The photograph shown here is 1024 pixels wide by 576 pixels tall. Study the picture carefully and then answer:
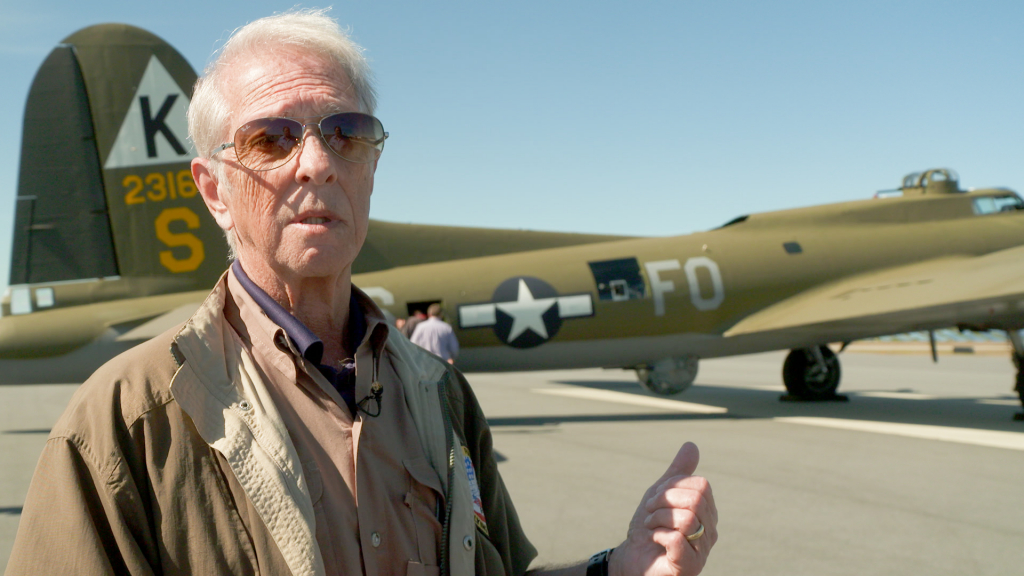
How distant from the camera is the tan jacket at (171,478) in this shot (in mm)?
1233

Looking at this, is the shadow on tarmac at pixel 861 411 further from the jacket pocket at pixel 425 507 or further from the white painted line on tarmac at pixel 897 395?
the jacket pocket at pixel 425 507

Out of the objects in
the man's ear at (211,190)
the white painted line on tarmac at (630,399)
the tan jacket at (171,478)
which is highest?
the man's ear at (211,190)

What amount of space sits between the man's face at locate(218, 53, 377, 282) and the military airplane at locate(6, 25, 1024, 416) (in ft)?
29.7

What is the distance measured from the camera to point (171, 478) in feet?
4.23

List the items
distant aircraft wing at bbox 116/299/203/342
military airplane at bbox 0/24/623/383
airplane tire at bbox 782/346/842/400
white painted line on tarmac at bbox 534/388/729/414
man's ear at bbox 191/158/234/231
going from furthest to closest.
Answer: airplane tire at bbox 782/346/842/400 → white painted line on tarmac at bbox 534/388/729/414 → military airplane at bbox 0/24/623/383 → distant aircraft wing at bbox 116/299/203/342 → man's ear at bbox 191/158/234/231

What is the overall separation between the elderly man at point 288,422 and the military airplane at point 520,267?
29.8ft

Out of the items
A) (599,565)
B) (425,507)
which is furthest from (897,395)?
(425,507)

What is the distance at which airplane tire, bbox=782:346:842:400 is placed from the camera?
14102 millimetres

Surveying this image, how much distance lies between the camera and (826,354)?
47.4 ft

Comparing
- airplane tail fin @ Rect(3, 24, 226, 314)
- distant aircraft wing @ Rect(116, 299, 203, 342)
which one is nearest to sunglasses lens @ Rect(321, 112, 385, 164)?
distant aircraft wing @ Rect(116, 299, 203, 342)

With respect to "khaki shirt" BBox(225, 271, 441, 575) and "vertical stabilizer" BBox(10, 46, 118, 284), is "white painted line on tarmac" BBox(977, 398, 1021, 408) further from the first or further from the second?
"vertical stabilizer" BBox(10, 46, 118, 284)

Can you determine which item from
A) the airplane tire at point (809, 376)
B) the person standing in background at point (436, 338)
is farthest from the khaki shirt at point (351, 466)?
the airplane tire at point (809, 376)

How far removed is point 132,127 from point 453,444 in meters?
10.4

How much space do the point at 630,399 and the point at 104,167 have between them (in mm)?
10390
